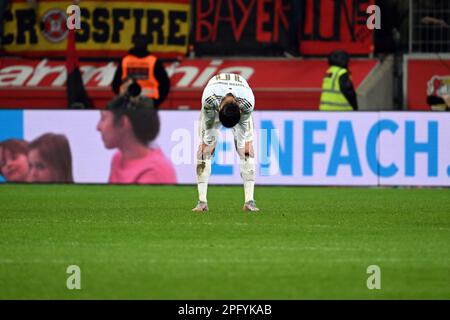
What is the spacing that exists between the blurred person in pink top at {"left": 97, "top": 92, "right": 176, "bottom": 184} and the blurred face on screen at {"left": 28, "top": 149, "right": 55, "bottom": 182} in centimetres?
103

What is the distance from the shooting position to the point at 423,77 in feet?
95.4

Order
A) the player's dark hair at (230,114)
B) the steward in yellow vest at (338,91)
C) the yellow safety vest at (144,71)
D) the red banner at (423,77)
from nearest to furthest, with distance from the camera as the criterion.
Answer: the player's dark hair at (230,114)
the steward in yellow vest at (338,91)
the yellow safety vest at (144,71)
the red banner at (423,77)

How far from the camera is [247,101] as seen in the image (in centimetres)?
1742

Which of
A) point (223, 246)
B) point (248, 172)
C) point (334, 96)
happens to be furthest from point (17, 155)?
point (223, 246)

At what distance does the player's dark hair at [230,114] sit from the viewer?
17.0 m

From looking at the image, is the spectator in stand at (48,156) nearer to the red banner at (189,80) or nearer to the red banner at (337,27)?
the red banner at (189,80)

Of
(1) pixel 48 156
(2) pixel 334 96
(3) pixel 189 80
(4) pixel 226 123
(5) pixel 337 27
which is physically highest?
(5) pixel 337 27

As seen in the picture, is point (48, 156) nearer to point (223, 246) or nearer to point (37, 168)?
point (37, 168)

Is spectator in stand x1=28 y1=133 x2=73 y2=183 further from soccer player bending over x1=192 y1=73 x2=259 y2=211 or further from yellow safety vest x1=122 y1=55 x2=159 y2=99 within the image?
soccer player bending over x1=192 y1=73 x2=259 y2=211

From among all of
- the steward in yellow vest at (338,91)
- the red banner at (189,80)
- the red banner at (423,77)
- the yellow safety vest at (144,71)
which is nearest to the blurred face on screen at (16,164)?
the yellow safety vest at (144,71)

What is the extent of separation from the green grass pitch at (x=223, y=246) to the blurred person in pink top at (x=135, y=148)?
2.59 meters

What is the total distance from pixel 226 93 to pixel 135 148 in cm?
653

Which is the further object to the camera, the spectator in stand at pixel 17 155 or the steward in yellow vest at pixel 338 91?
the steward in yellow vest at pixel 338 91

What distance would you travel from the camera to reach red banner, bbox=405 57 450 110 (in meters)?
29.0
